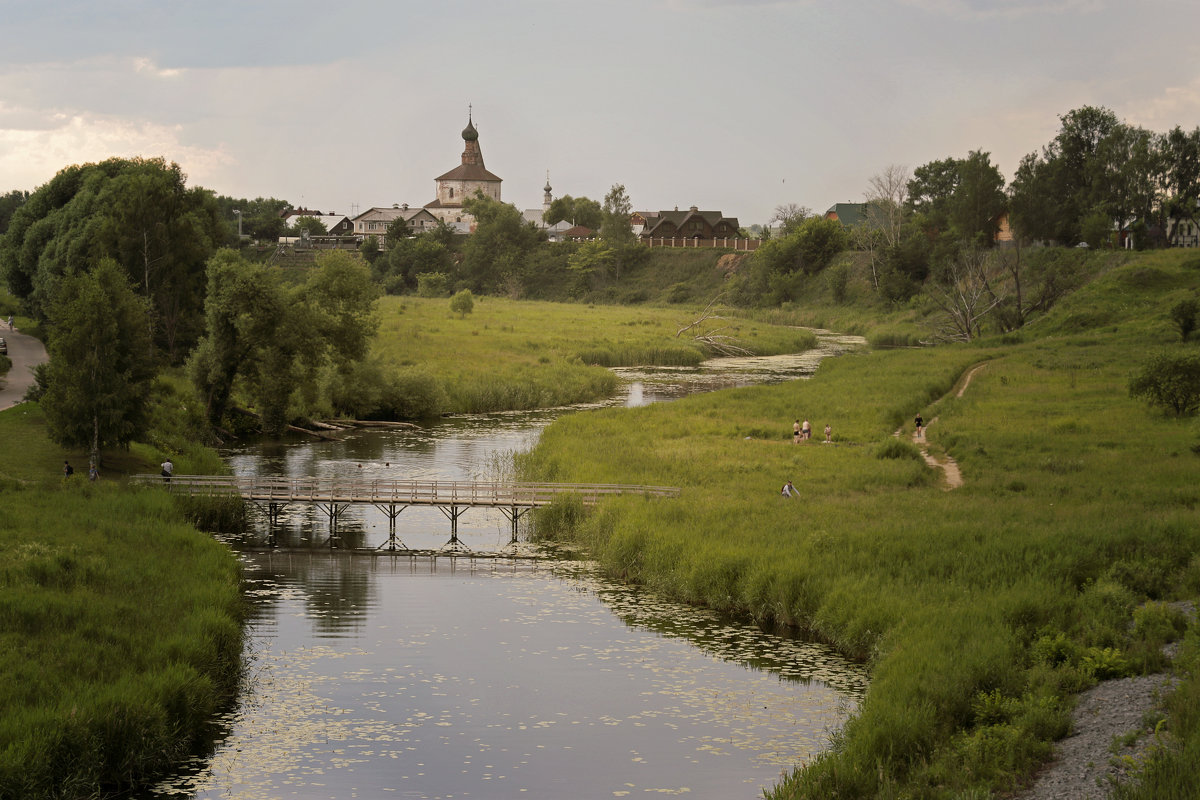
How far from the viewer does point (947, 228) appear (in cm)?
13475

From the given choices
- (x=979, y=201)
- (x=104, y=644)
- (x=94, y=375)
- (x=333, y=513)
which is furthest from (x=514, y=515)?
(x=979, y=201)

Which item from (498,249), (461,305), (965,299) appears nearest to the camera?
(965,299)

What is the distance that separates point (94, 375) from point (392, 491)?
12054 millimetres

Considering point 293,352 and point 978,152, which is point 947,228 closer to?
point 978,152

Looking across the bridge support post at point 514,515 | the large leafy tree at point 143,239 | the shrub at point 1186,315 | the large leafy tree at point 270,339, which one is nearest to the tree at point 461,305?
the large leafy tree at point 143,239

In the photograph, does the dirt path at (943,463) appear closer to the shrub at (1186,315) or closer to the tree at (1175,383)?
the tree at (1175,383)

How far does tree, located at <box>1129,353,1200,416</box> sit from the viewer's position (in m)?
51.3

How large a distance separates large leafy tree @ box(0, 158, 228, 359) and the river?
3341 cm

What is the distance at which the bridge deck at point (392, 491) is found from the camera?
39219mm

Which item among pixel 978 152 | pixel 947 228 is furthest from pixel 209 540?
pixel 947 228

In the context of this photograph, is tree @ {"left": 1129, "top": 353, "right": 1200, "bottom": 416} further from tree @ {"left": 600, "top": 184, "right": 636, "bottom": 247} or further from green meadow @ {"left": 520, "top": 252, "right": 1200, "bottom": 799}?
tree @ {"left": 600, "top": 184, "right": 636, "bottom": 247}

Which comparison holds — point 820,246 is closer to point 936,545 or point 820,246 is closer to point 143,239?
point 143,239

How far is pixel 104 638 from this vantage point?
24203mm

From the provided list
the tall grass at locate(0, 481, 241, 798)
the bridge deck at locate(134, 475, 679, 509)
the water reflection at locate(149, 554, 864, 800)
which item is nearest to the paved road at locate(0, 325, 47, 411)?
the bridge deck at locate(134, 475, 679, 509)
